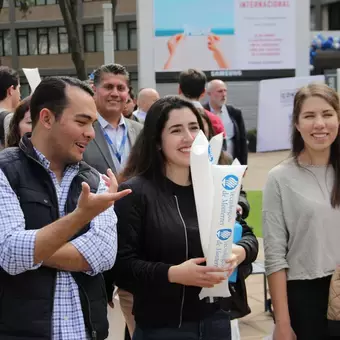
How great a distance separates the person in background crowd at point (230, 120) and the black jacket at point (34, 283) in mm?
5191

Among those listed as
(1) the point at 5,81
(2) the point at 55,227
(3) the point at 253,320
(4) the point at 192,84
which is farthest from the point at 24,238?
(4) the point at 192,84

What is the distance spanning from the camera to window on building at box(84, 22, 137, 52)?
139 feet

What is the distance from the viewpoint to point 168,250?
2.77m

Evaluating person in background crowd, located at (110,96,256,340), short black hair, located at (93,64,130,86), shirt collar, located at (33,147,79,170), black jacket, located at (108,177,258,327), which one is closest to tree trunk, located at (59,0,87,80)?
short black hair, located at (93,64,130,86)

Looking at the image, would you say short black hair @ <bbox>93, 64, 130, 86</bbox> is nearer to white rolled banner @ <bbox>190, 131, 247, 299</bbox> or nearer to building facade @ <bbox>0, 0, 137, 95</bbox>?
white rolled banner @ <bbox>190, 131, 247, 299</bbox>

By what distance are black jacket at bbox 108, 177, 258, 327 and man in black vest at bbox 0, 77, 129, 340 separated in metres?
0.30

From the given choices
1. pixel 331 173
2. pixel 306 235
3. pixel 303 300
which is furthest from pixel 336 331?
pixel 331 173

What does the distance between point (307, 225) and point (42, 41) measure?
1730 inches

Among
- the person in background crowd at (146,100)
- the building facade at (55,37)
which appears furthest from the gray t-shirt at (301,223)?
the building facade at (55,37)

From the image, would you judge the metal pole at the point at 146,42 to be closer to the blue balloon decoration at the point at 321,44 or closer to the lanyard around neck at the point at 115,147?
the blue balloon decoration at the point at 321,44

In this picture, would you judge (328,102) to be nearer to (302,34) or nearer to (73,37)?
(302,34)

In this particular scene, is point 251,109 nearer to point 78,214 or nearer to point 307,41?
point 307,41

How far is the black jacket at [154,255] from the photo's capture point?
108 inches

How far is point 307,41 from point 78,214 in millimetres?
17398
